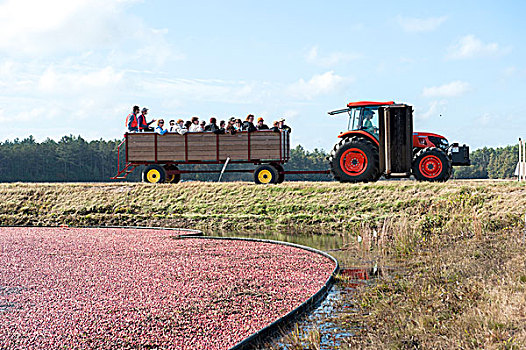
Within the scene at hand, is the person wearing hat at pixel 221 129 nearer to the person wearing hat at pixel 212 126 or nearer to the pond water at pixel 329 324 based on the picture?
the person wearing hat at pixel 212 126

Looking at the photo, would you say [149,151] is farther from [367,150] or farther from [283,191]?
[367,150]

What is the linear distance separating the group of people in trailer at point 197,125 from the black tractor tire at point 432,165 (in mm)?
3933

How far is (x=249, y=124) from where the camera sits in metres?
15.3

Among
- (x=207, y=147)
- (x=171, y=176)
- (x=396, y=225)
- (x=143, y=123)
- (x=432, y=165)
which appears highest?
(x=143, y=123)

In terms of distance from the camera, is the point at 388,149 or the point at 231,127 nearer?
the point at 388,149

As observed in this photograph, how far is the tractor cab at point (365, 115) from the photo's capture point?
43.0 feet

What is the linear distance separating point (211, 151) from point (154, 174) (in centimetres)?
217

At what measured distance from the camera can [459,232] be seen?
982 cm

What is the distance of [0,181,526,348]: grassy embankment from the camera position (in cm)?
473

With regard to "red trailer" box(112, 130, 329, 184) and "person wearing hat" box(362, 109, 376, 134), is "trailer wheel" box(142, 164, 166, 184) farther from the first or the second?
"person wearing hat" box(362, 109, 376, 134)

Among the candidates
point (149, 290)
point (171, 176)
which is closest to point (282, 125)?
point (171, 176)

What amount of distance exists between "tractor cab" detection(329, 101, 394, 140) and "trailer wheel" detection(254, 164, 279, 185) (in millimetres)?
2709

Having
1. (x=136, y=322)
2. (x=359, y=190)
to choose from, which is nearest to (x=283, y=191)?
(x=359, y=190)

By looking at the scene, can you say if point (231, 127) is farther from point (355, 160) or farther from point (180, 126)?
point (355, 160)
